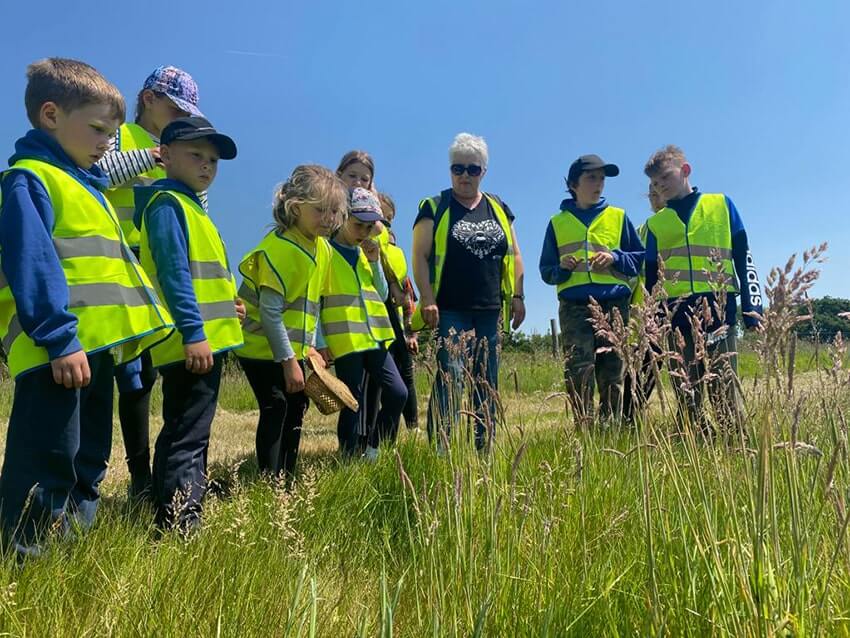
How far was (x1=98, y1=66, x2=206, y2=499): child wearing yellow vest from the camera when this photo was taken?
299 centimetres

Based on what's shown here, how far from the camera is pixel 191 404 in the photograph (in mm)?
2600

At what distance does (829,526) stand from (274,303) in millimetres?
2578

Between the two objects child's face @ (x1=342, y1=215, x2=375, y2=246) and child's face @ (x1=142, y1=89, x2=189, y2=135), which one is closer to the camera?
child's face @ (x1=142, y1=89, x2=189, y2=135)

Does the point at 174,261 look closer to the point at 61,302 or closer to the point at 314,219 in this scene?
the point at 61,302

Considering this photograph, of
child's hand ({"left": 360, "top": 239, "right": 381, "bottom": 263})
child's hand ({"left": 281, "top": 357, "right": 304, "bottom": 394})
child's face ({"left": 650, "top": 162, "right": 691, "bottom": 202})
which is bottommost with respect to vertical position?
child's hand ({"left": 281, "top": 357, "right": 304, "bottom": 394})

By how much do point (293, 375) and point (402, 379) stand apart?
6.07ft

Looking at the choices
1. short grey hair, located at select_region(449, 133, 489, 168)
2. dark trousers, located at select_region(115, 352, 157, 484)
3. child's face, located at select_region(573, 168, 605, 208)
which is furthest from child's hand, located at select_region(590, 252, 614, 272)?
dark trousers, located at select_region(115, 352, 157, 484)

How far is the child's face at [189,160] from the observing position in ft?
9.25

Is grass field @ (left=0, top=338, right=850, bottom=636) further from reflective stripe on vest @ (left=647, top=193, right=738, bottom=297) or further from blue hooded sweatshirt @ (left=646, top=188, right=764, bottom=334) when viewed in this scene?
reflective stripe on vest @ (left=647, top=193, right=738, bottom=297)

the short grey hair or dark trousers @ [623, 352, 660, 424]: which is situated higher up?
the short grey hair

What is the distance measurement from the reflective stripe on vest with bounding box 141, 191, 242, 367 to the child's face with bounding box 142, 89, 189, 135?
0.77 meters

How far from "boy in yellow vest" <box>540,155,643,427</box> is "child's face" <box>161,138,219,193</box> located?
2718 millimetres

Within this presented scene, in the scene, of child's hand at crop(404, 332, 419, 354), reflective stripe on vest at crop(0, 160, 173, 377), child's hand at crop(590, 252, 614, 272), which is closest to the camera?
reflective stripe on vest at crop(0, 160, 173, 377)

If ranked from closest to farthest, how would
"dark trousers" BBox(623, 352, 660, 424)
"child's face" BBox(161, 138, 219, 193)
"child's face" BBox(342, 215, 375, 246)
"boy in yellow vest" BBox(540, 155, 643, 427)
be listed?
"dark trousers" BBox(623, 352, 660, 424), "child's face" BBox(161, 138, 219, 193), "child's face" BBox(342, 215, 375, 246), "boy in yellow vest" BBox(540, 155, 643, 427)
